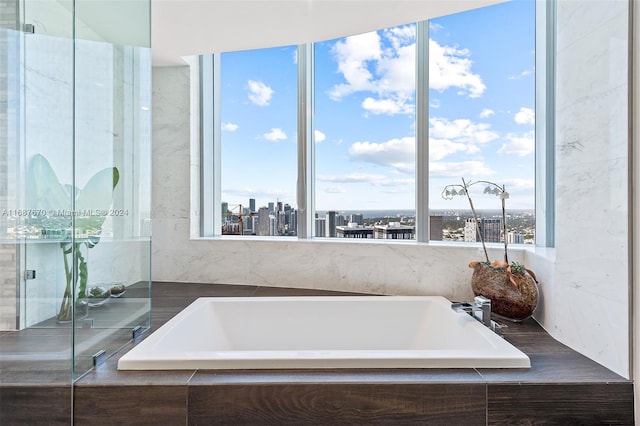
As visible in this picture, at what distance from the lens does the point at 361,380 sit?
1.19 metres

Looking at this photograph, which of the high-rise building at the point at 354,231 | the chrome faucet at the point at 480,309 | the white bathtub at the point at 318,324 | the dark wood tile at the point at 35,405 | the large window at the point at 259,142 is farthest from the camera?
the large window at the point at 259,142

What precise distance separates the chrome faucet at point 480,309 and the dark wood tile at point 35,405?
1.62m

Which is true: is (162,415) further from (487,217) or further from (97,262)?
(487,217)

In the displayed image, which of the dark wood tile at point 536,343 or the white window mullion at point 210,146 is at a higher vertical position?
the white window mullion at point 210,146

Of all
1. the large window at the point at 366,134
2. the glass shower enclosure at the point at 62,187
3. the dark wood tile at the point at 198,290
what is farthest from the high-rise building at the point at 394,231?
the glass shower enclosure at the point at 62,187

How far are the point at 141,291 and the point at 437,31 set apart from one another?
2.38 meters

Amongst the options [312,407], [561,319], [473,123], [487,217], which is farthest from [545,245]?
[312,407]

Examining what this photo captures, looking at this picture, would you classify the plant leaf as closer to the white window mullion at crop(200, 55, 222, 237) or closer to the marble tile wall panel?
the white window mullion at crop(200, 55, 222, 237)

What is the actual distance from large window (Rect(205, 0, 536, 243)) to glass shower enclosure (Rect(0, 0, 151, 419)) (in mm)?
1343

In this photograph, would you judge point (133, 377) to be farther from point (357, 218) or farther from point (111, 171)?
point (357, 218)

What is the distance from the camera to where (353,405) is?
1.17 metres

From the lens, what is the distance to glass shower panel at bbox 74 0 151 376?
1343 millimetres

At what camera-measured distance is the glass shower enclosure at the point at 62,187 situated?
1138mm

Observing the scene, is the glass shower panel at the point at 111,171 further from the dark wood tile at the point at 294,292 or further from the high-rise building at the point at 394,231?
the high-rise building at the point at 394,231
